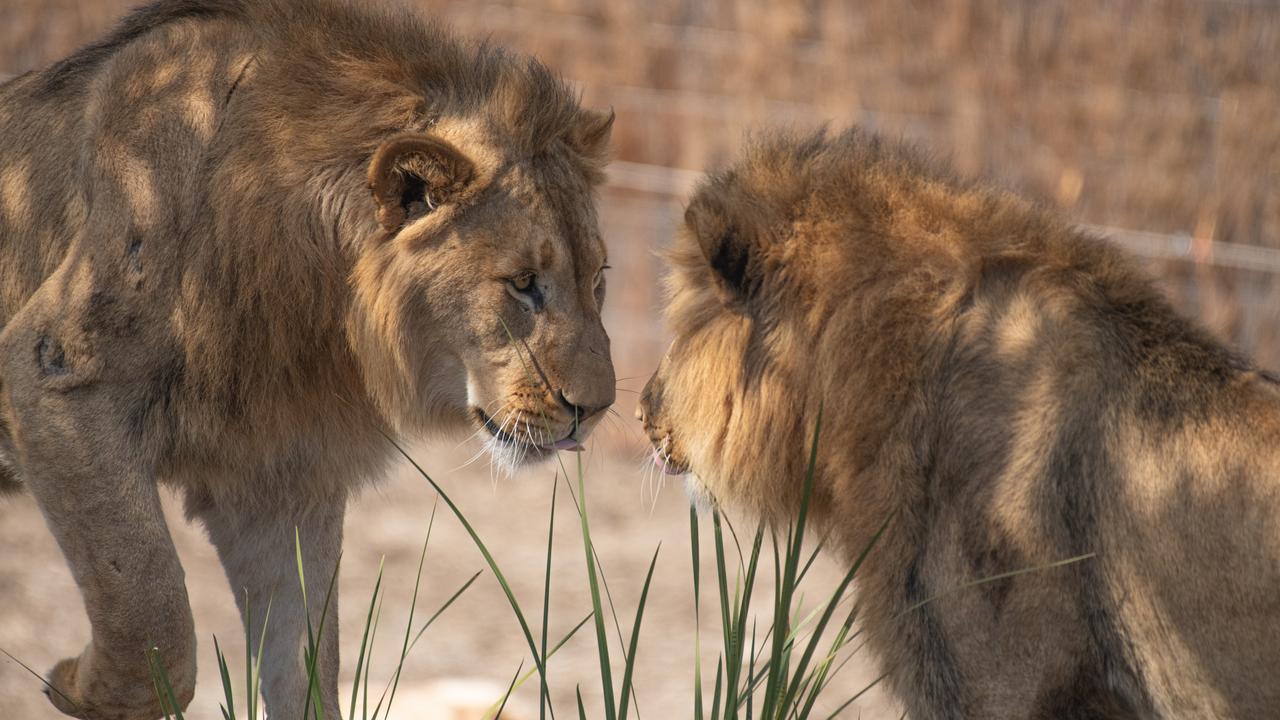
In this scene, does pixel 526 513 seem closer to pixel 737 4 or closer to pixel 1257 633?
pixel 737 4

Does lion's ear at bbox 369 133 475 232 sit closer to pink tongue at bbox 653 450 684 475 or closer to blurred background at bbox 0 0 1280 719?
pink tongue at bbox 653 450 684 475

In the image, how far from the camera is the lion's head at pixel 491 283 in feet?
10.5

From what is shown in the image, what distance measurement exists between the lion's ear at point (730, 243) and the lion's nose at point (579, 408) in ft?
1.45

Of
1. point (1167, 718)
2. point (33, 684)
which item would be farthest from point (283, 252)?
point (33, 684)

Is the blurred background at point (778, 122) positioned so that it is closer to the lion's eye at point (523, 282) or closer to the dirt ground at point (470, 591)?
the dirt ground at point (470, 591)

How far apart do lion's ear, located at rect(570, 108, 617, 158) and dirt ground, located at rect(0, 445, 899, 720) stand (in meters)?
1.77

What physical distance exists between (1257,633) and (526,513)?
191 inches

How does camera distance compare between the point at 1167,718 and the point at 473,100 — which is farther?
the point at 473,100

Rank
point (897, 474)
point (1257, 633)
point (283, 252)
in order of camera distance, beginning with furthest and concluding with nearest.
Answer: point (283, 252) < point (897, 474) < point (1257, 633)

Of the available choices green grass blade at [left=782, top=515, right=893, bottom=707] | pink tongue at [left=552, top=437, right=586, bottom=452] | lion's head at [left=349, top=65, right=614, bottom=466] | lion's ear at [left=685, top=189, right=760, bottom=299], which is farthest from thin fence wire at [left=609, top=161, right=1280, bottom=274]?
green grass blade at [left=782, top=515, right=893, bottom=707]

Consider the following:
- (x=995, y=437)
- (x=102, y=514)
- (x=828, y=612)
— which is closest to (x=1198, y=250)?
(x=995, y=437)

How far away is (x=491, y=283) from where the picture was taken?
3.21 metres

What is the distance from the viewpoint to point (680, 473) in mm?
3250

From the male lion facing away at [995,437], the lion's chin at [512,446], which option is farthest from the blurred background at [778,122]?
the male lion facing away at [995,437]
